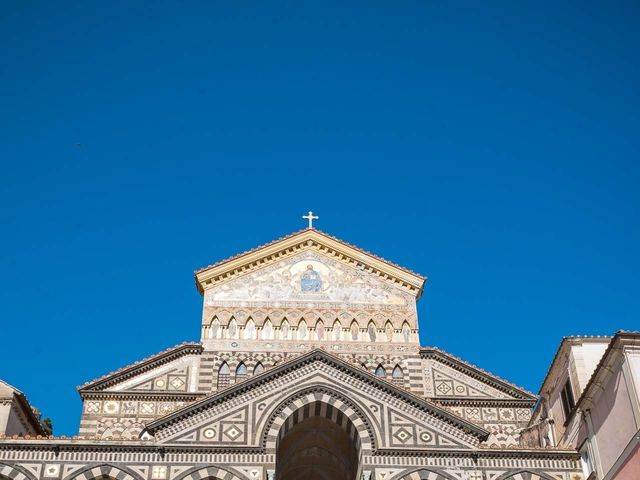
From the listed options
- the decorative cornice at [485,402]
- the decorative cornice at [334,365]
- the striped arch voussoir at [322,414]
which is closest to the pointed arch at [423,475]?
the striped arch voussoir at [322,414]

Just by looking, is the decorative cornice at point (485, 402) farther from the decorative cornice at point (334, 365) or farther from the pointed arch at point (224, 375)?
the pointed arch at point (224, 375)

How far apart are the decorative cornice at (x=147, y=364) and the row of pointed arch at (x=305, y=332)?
803mm

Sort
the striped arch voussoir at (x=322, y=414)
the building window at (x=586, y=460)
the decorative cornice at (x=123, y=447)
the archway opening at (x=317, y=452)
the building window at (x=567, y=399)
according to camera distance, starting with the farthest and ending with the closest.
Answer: the archway opening at (x=317, y=452) < the building window at (x=567, y=399) < the striped arch voussoir at (x=322, y=414) < the decorative cornice at (x=123, y=447) < the building window at (x=586, y=460)

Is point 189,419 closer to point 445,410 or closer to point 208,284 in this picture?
point 445,410

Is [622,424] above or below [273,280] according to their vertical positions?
below

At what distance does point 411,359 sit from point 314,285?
529 centimetres

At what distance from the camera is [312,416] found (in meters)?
26.1

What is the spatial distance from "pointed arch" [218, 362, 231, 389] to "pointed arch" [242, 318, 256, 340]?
147 cm

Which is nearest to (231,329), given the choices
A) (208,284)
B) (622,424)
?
(208,284)

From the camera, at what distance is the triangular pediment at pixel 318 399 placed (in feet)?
81.1

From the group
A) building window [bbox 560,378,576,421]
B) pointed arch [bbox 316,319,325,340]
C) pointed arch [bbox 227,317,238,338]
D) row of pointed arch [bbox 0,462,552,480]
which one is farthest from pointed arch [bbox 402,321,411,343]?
row of pointed arch [bbox 0,462,552,480]

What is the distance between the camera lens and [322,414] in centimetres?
2595

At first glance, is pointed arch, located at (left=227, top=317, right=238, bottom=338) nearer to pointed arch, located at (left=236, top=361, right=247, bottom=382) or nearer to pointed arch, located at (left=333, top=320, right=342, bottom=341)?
pointed arch, located at (left=236, top=361, right=247, bottom=382)

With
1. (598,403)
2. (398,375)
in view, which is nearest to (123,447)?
(398,375)
